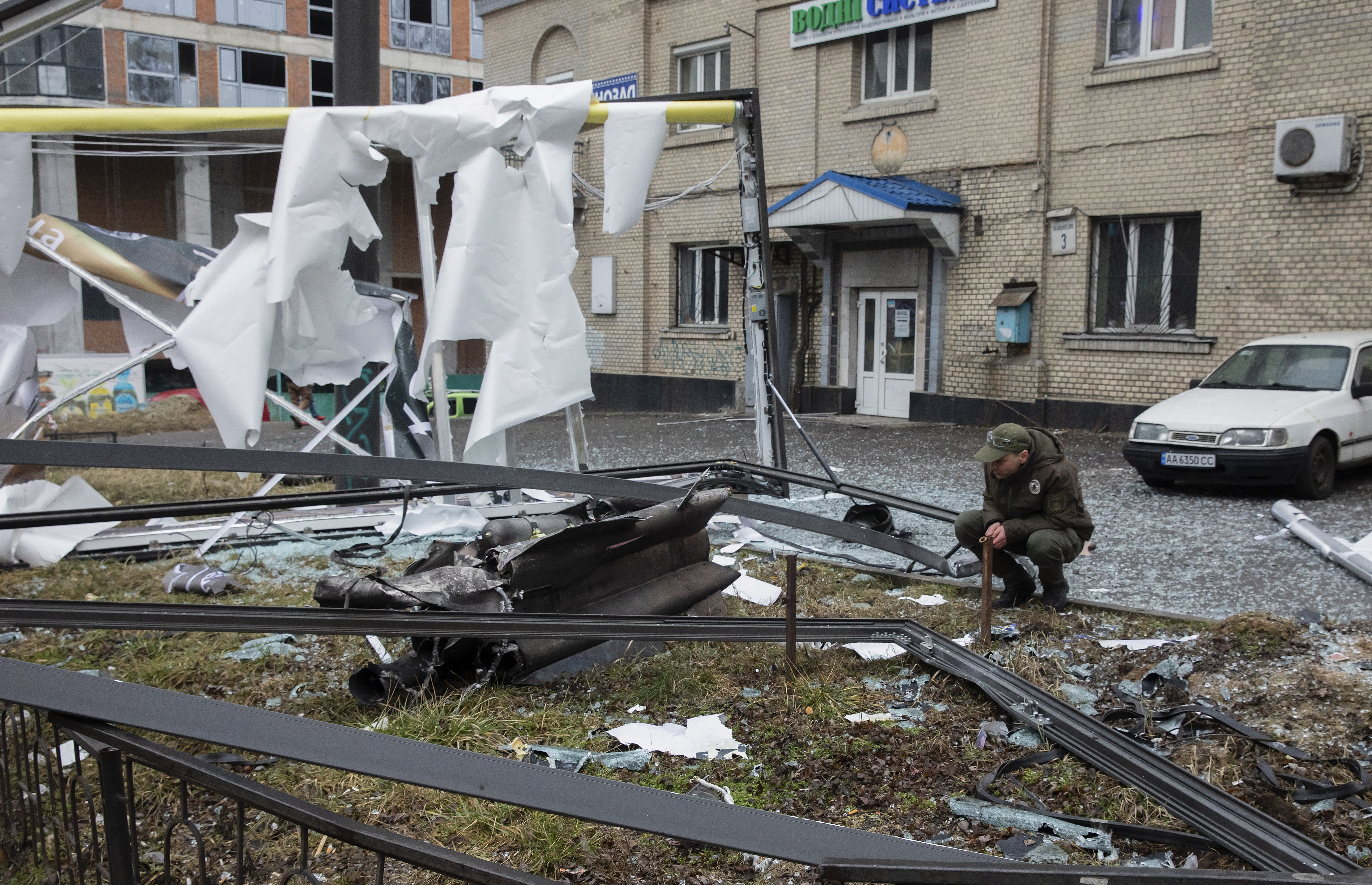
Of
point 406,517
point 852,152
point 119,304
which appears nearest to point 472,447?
point 406,517

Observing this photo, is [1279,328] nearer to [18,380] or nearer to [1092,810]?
[1092,810]

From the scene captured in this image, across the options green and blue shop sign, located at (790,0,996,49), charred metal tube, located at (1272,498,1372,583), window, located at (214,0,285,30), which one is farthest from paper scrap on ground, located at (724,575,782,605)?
window, located at (214,0,285,30)

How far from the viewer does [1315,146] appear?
12156mm

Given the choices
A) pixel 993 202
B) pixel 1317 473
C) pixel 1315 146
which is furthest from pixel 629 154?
pixel 993 202

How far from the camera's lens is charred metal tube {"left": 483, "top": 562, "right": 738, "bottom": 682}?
435 centimetres

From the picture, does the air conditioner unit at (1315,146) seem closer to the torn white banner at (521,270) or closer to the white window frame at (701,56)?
the white window frame at (701,56)

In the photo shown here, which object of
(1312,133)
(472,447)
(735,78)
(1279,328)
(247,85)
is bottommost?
(472,447)

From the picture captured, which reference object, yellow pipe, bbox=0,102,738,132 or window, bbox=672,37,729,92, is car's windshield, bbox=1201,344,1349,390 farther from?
window, bbox=672,37,729,92

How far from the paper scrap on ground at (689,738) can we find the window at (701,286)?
1612cm

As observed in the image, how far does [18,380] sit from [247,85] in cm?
2556

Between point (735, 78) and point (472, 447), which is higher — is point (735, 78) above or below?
above

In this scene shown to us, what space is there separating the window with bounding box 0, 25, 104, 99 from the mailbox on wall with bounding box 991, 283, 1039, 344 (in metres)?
24.9

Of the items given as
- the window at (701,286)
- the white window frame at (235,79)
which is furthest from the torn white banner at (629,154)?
the white window frame at (235,79)

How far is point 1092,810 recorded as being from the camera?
3.30 metres
